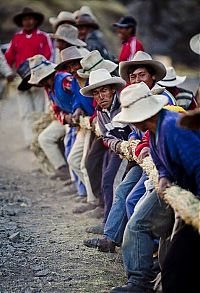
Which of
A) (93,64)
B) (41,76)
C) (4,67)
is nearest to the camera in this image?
(93,64)

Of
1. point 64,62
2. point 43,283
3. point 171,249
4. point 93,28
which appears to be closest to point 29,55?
point 93,28

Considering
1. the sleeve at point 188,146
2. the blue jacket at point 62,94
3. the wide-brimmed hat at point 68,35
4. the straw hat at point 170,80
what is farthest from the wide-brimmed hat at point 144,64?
the wide-brimmed hat at point 68,35

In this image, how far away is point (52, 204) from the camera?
1007cm

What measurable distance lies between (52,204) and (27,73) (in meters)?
2.01

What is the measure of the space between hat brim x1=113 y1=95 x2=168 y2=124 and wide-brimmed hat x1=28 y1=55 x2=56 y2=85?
428 centimetres

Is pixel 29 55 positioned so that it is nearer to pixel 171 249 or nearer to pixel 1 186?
pixel 1 186

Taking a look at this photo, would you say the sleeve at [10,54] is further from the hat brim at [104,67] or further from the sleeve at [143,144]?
the sleeve at [143,144]

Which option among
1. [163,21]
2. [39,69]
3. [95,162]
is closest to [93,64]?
[95,162]

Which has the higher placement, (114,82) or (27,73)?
(114,82)

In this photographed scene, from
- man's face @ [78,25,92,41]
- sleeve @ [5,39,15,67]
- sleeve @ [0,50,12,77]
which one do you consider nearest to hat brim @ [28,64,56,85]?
man's face @ [78,25,92,41]

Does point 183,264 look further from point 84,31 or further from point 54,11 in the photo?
point 54,11

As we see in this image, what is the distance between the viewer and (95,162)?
8898 millimetres

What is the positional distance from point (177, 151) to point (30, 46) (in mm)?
7812

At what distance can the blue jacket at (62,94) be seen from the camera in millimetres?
9672
